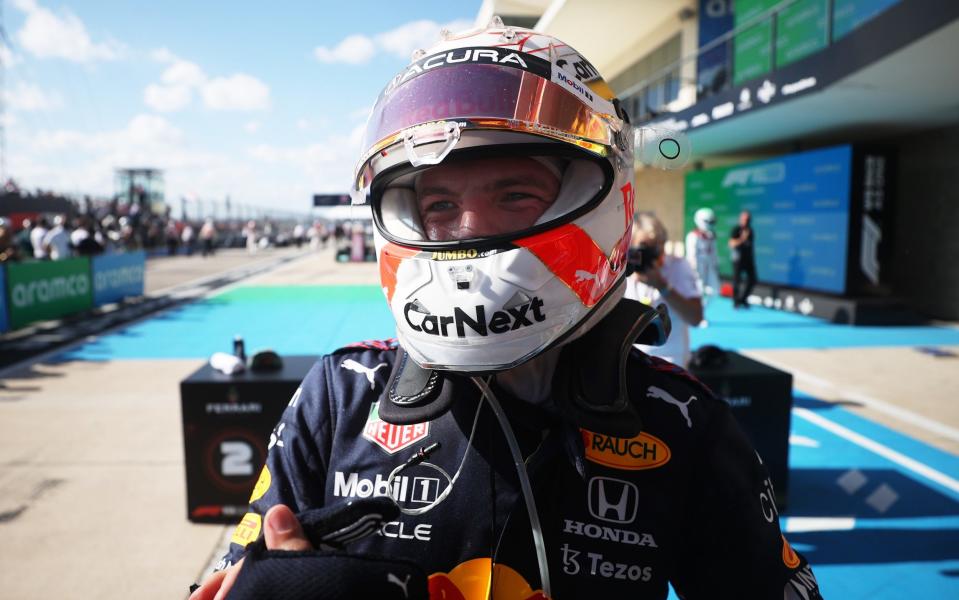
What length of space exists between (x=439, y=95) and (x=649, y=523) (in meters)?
0.92

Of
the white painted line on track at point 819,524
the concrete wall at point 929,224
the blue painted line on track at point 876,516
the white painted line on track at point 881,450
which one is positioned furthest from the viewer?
the concrete wall at point 929,224

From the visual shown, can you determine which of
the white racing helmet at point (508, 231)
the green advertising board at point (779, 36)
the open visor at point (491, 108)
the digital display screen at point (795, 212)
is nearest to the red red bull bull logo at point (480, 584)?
the white racing helmet at point (508, 231)

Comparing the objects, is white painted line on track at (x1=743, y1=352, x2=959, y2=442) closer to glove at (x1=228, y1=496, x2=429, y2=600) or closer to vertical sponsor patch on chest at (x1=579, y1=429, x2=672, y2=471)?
vertical sponsor patch on chest at (x1=579, y1=429, x2=672, y2=471)

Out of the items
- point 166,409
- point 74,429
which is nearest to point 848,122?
point 166,409

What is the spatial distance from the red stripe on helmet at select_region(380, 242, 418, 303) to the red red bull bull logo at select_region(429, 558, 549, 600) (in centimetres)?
54

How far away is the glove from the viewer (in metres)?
0.82

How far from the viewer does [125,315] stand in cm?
1213

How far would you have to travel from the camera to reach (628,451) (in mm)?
1212

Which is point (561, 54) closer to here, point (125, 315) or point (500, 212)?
point (500, 212)

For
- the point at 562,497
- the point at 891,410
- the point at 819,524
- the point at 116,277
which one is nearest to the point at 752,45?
the point at 891,410

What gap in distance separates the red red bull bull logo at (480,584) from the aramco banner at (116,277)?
44.1 feet

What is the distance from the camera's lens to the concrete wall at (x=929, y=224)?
10.8 meters

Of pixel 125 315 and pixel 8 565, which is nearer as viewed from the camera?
pixel 8 565

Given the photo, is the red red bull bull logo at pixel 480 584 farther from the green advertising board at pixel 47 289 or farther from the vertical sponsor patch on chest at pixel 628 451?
the green advertising board at pixel 47 289
